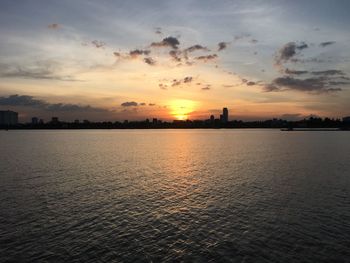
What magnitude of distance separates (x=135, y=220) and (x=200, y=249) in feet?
30.5

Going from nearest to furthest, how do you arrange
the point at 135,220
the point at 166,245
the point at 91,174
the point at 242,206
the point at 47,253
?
1. the point at 47,253
2. the point at 166,245
3. the point at 135,220
4. the point at 242,206
5. the point at 91,174

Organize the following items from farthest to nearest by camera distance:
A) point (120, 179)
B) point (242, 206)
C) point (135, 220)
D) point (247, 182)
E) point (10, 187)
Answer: point (120, 179) → point (247, 182) → point (10, 187) → point (242, 206) → point (135, 220)

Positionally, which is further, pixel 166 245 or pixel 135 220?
pixel 135 220

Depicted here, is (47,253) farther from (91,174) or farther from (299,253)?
(91,174)

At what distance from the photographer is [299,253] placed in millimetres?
23594

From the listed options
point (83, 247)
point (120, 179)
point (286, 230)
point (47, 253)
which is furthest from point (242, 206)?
point (120, 179)

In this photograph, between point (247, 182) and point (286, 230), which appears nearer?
point (286, 230)

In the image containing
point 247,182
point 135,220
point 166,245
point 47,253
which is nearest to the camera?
point 47,253

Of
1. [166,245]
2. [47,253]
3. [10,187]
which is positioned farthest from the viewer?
[10,187]

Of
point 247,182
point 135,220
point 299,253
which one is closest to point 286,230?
point 299,253

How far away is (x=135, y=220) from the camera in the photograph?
31.6 metres

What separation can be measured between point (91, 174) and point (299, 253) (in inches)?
1832

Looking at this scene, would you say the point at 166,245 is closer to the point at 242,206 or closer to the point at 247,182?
the point at 242,206

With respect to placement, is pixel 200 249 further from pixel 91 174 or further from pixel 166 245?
pixel 91 174
